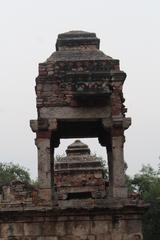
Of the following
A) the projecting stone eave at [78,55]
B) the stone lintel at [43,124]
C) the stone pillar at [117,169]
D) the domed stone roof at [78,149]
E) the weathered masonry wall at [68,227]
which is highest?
the projecting stone eave at [78,55]

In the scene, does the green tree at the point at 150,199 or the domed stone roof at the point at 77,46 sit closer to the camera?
the domed stone roof at the point at 77,46

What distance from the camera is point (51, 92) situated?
10016 millimetres

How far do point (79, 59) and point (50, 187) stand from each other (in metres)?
2.35

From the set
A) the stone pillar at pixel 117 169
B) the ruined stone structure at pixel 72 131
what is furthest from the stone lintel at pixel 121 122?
the stone pillar at pixel 117 169

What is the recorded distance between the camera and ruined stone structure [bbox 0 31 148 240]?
30.7 ft

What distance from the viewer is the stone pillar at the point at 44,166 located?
9672 mm

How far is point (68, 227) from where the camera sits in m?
9.38

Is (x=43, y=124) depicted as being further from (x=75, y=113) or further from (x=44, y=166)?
(x=44, y=166)

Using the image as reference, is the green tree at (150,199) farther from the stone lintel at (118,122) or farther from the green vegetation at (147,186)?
the stone lintel at (118,122)

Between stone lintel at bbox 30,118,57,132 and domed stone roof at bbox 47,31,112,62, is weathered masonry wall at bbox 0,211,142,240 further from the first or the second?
domed stone roof at bbox 47,31,112,62

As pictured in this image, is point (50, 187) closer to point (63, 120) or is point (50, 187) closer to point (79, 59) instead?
point (63, 120)

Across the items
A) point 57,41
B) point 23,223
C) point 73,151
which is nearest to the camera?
point 23,223

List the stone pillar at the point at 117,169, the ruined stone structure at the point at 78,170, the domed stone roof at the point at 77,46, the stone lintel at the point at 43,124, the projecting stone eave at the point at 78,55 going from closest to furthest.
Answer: the stone pillar at the point at 117,169 < the stone lintel at the point at 43,124 < the projecting stone eave at the point at 78,55 < the domed stone roof at the point at 77,46 < the ruined stone structure at the point at 78,170

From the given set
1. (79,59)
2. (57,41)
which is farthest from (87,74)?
(57,41)
